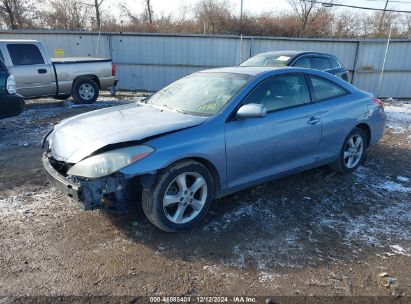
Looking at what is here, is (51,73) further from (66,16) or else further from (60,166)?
(66,16)

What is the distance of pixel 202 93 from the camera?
162 inches

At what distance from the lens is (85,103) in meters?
10.8

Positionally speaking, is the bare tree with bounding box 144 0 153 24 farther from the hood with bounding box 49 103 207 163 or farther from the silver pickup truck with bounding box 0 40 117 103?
the hood with bounding box 49 103 207 163

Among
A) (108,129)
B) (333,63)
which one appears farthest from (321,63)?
(108,129)

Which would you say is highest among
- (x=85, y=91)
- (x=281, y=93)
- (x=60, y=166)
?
(x=281, y=93)

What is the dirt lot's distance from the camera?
2.84 m

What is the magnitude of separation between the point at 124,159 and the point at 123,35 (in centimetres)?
1337

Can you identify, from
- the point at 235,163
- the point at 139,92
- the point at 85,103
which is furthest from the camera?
the point at 139,92

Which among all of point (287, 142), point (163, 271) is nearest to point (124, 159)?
point (163, 271)

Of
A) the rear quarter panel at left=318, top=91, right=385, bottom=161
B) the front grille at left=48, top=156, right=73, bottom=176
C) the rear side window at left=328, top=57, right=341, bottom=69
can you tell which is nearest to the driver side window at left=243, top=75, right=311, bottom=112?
the rear quarter panel at left=318, top=91, right=385, bottom=161

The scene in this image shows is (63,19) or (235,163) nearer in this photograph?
(235,163)

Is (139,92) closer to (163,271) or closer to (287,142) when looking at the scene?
(287,142)

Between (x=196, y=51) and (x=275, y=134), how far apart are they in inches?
470

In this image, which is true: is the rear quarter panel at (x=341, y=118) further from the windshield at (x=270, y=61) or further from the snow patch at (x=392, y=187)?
the windshield at (x=270, y=61)
